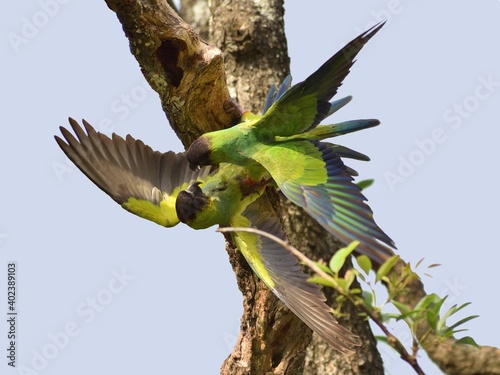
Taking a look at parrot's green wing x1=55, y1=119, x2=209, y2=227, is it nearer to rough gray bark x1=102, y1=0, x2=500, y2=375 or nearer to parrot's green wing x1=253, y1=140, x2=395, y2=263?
rough gray bark x1=102, y1=0, x2=500, y2=375

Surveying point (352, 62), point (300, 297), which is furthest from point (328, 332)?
point (352, 62)

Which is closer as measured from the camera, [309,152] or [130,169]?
[309,152]

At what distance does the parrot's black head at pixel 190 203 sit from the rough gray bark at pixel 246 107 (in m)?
0.23

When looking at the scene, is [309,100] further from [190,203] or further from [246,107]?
[246,107]

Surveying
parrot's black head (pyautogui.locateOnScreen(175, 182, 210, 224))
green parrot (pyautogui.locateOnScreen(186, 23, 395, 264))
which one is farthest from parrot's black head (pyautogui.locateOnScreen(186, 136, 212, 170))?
parrot's black head (pyautogui.locateOnScreen(175, 182, 210, 224))

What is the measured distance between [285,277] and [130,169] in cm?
90

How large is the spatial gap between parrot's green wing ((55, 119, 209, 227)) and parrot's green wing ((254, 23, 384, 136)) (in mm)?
545

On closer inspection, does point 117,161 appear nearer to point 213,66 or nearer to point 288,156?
point 213,66

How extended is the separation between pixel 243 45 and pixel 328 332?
1.72m

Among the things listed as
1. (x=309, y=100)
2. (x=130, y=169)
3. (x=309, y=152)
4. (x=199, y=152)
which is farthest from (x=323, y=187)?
(x=130, y=169)

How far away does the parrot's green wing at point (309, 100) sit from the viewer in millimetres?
2770

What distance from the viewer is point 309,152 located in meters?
2.89

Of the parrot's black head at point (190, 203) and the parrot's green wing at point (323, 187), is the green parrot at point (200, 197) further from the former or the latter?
the parrot's green wing at point (323, 187)

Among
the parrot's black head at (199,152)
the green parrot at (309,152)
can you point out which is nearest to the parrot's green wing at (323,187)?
the green parrot at (309,152)
